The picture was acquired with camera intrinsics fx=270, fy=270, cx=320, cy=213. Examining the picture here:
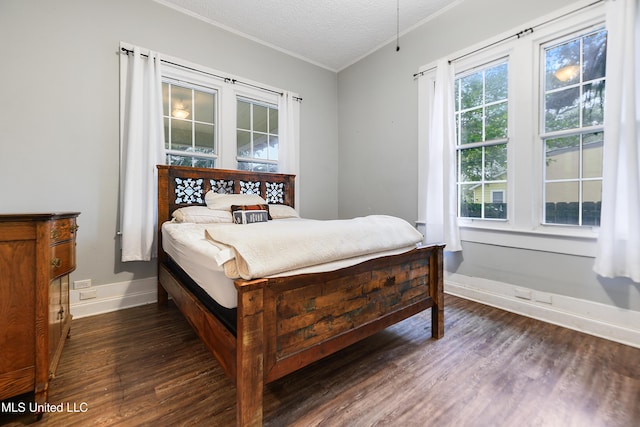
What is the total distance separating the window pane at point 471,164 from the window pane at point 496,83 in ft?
1.68

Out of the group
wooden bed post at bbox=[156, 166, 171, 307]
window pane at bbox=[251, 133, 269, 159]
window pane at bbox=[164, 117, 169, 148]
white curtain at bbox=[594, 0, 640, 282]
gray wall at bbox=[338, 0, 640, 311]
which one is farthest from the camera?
window pane at bbox=[251, 133, 269, 159]

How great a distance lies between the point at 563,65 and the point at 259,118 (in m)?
3.16

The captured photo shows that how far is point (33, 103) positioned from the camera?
88.4 inches

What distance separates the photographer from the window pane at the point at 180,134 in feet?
9.78

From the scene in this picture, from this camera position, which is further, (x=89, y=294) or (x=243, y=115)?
(x=243, y=115)

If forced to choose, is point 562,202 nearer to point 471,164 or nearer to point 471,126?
point 471,164

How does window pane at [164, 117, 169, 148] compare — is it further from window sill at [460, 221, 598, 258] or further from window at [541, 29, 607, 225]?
window at [541, 29, 607, 225]

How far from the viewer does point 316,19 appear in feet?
10.1

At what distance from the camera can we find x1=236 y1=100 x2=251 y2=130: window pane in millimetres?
3426

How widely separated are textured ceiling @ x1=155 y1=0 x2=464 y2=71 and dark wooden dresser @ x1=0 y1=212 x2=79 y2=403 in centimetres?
280

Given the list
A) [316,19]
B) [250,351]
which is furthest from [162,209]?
[316,19]

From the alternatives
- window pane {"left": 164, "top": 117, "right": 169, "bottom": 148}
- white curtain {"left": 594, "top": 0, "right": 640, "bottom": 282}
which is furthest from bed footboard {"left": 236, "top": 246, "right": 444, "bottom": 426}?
window pane {"left": 164, "top": 117, "right": 169, "bottom": 148}

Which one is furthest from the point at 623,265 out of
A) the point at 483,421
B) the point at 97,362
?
the point at 97,362

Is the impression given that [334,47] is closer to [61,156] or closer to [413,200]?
[413,200]
